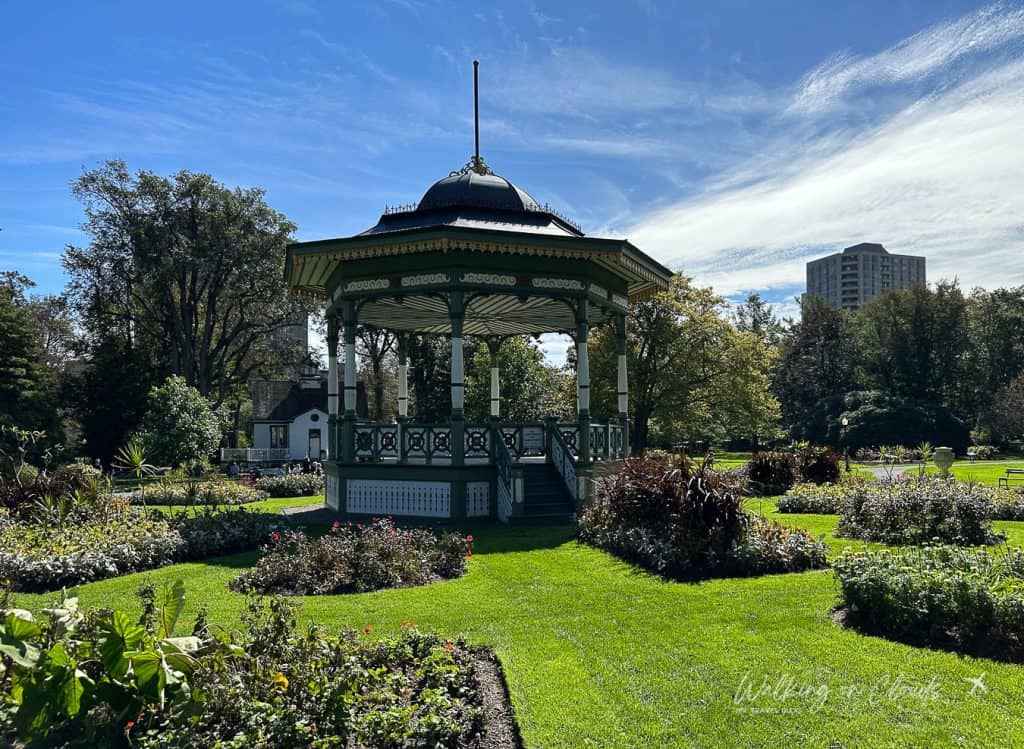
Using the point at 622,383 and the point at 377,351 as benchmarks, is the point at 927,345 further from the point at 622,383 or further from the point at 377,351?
the point at 622,383

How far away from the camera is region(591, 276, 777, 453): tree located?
2728 centimetres

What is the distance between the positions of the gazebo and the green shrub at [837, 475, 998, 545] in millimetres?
5109

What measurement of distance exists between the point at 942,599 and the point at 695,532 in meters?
3.28

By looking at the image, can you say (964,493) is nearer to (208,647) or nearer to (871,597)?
(871,597)

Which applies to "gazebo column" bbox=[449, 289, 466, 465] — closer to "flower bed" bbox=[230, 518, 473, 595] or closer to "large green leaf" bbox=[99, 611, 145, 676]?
"flower bed" bbox=[230, 518, 473, 595]

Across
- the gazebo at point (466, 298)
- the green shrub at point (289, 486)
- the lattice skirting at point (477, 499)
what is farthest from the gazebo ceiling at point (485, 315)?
the green shrub at point (289, 486)

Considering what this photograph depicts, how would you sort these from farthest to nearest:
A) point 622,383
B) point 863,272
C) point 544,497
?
point 863,272, point 622,383, point 544,497

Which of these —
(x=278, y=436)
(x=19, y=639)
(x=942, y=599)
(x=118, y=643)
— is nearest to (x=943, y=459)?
(x=942, y=599)

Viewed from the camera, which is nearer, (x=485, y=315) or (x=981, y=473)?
(x=485, y=315)

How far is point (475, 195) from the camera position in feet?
50.3

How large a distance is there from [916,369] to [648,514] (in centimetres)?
5275

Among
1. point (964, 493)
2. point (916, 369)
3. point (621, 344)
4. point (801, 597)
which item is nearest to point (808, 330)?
point (916, 369)

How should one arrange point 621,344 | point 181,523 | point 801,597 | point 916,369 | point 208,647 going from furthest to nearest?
point 916,369
point 621,344
point 181,523
point 801,597
point 208,647

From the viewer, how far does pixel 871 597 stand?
6039mm
